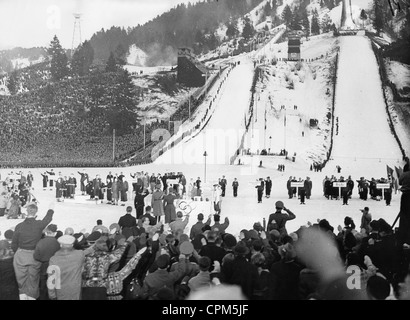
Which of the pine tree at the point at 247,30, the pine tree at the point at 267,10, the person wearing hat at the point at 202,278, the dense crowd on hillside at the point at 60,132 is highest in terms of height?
the pine tree at the point at 267,10

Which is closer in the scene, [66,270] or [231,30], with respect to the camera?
[66,270]

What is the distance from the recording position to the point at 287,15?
6022 cm

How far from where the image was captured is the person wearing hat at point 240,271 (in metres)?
5.57

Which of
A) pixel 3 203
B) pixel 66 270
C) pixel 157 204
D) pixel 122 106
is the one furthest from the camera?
pixel 122 106

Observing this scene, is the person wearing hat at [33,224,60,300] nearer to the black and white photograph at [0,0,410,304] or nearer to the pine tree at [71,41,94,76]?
the black and white photograph at [0,0,410,304]

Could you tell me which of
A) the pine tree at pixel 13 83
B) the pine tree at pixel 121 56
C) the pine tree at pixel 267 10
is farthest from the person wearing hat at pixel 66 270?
the pine tree at pixel 267 10

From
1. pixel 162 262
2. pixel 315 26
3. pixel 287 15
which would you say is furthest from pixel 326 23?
pixel 162 262

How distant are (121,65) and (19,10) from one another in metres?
17.6

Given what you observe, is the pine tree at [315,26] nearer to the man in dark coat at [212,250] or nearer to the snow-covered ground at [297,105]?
the snow-covered ground at [297,105]

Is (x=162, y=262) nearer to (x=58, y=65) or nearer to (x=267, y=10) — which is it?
(x=58, y=65)

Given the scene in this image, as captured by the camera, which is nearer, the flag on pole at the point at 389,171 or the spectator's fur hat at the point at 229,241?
the spectator's fur hat at the point at 229,241

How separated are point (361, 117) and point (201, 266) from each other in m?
26.7

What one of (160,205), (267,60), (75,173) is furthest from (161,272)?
(267,60)

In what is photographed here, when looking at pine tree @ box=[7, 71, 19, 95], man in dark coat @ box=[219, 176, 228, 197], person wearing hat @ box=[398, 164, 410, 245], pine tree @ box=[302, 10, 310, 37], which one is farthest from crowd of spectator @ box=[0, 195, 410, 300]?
pine tree @ box=[302, 10, 310, 37]
